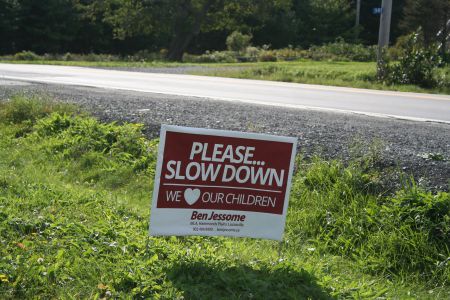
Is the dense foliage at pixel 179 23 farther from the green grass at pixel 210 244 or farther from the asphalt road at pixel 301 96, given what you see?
the green grass at pixel 210 244

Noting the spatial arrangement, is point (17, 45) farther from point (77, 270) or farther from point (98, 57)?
point (77, 270)

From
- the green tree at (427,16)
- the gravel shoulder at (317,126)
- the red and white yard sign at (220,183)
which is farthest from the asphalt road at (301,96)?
the green tree at (427,16)

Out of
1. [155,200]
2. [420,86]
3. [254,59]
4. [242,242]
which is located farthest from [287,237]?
[254,59]

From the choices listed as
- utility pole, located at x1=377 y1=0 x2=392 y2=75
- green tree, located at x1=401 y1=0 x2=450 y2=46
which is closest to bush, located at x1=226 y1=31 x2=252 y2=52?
green tree, located at x1=401 y1=0 x2=450 y2=46

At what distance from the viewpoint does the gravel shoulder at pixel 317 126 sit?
6.71 m

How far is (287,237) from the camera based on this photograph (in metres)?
5.86

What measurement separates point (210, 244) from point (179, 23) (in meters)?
38.6

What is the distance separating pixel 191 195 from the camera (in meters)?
4.67

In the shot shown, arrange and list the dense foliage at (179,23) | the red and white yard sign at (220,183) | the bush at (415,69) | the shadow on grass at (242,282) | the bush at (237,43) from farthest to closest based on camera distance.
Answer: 1. the bush at (237,43)
2. the dense foliage at (179,23)
3. the bush at (415,69)
4. the red and white yard sign at (220,183)
5. the shadow on grass at (242,282)

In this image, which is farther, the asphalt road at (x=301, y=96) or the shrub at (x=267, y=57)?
the shrub at (x=267, y=57)

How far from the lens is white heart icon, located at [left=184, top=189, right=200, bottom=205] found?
15.3 ft

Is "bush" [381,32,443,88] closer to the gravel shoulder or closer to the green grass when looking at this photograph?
the gravel shoulder

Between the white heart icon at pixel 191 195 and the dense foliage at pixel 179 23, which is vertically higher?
the dense foliage at pixel 179 23

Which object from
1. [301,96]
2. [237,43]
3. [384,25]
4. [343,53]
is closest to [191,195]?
[301,96]
